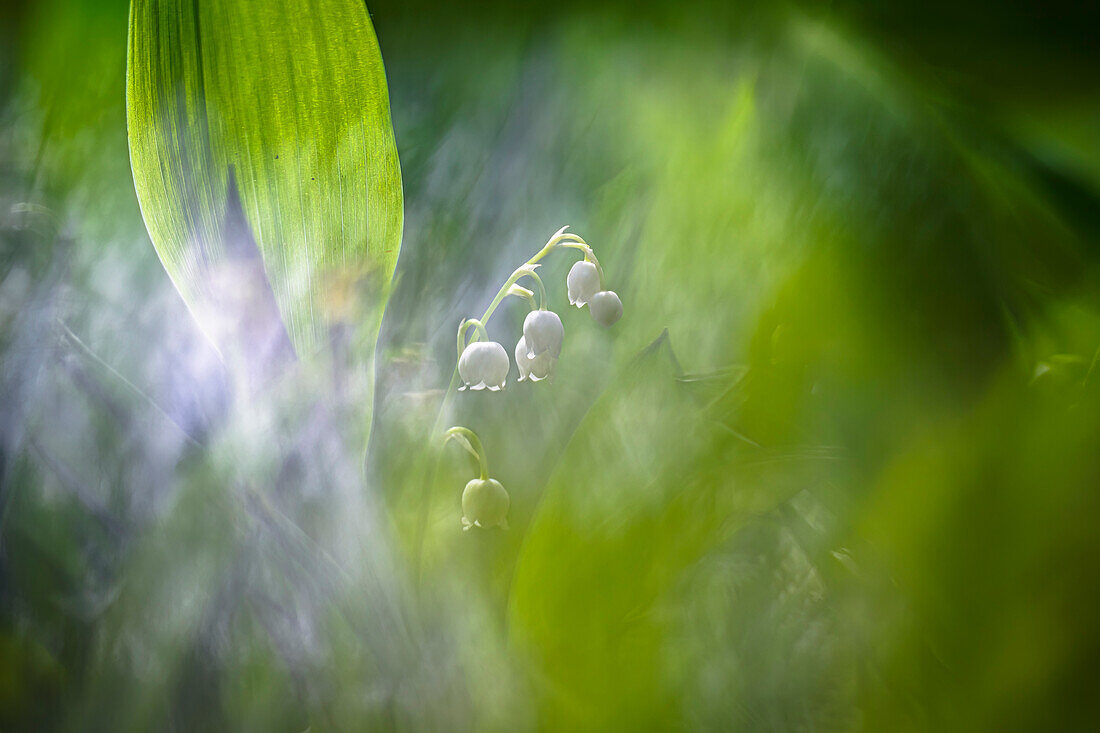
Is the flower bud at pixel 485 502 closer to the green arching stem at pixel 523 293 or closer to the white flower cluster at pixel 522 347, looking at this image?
the white flower cluster at pixel 522 347

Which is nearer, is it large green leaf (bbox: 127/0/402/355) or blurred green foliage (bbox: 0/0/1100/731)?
blurred green foliage (bbox: 0/0/1100/731)

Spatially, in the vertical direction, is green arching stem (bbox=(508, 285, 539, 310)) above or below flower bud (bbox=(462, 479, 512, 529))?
above

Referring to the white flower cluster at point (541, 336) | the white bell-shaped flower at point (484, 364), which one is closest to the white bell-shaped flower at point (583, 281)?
the white flower cluster at point (541, 336)

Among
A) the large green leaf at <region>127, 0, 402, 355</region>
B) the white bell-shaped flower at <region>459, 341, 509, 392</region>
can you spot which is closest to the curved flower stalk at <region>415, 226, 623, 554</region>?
the white bell-shaped flower at <region>459, 341, 509, 392</region>

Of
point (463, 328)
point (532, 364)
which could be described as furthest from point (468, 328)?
point (532, 364)

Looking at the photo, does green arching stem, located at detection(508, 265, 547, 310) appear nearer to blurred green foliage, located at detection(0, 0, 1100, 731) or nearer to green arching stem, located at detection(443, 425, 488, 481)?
blurred green foliage, located at detection(0, 0, 1100, 731)

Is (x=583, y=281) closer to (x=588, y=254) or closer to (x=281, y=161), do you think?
(x=588, y=254)

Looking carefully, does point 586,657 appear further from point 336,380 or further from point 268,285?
point 268,285
